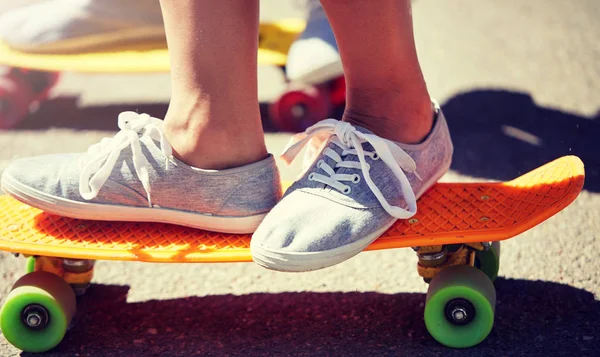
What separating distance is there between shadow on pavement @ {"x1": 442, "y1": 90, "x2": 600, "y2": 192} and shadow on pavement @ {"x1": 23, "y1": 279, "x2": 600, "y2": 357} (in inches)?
28.4

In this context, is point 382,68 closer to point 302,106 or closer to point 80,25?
point 302,106

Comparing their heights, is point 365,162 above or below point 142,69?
above

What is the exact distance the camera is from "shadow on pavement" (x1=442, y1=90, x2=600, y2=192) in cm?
252

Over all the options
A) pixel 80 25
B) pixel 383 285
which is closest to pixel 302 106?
pixel 80 25

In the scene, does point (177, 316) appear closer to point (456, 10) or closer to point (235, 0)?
point (235, 0)

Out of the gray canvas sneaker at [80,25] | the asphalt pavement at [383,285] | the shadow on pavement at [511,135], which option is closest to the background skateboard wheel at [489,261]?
the asphalt pavement at [383,285]

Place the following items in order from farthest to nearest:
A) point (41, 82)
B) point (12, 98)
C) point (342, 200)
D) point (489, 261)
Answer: point (41, 82) → point (12, 98) → point (489, 261) → point (342, 200)

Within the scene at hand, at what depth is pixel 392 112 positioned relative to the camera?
169cm

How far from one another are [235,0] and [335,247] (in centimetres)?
53

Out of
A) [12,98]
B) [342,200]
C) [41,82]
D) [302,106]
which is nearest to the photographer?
[342,200]

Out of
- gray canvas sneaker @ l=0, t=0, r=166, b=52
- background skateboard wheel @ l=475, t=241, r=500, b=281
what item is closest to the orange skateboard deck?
background skateboard wheel @ l=475, t=241, r=500, b=281

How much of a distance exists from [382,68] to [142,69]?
1503 millimetres

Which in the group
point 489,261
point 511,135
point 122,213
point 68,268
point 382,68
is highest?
point 382,68

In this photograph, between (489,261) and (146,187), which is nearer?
(146,187)
